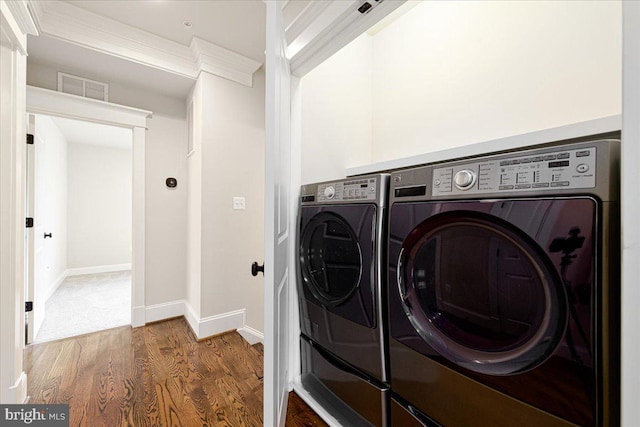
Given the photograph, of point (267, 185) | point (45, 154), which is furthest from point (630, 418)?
point (45, 154)

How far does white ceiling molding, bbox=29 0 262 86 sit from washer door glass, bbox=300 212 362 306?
189 centimetres

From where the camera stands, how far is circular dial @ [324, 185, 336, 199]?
4.13 ft

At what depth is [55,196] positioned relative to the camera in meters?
3.60

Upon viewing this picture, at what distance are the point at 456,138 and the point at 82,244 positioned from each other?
606 centimetres

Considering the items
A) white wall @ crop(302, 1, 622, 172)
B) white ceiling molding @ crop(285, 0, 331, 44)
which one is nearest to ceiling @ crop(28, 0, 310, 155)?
white ceiling molding @ crop(285, 0, 331, 44)

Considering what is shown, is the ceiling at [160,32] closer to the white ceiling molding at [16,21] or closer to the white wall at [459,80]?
the white ceiling molding at [16,21]

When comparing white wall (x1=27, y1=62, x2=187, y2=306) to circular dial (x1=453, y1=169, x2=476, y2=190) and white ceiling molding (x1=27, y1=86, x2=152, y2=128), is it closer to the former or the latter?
white ceiling molding (x1=27, y1=86, x2=152, y2=128)

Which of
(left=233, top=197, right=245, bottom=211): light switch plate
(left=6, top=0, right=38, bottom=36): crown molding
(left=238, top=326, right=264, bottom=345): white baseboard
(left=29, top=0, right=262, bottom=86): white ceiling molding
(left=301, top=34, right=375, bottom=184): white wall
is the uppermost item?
(left=29, top=0, right=262, bottom=86): white ceiling molding

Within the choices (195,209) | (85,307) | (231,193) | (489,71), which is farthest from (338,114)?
(85,307)

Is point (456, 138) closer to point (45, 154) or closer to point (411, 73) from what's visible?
point (411, 73)

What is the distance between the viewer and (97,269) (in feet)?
15.7

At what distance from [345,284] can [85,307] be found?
3.41 m

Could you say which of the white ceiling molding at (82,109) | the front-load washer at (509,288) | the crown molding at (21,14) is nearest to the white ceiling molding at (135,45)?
the crown molding at (21,14)

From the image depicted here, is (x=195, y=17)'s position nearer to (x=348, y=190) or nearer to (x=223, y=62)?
(x=223, y=62)
